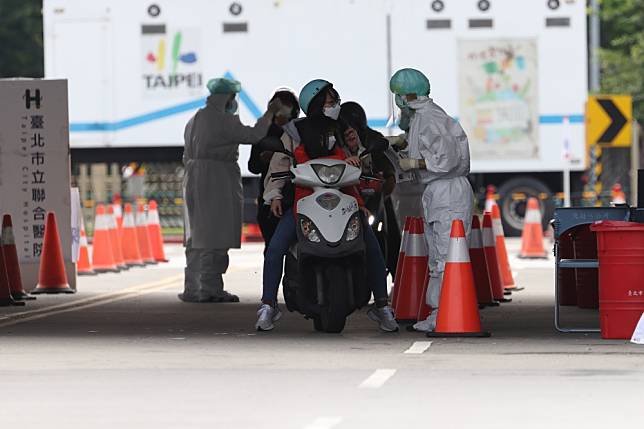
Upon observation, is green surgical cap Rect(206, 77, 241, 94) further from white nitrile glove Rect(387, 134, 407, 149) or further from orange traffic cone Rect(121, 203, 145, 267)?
orange traffic cone Rect(121, 203, 145, 267)

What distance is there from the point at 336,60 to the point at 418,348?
2343 cm

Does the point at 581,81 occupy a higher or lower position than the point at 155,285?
higher

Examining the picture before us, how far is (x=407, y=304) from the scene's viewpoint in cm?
1727

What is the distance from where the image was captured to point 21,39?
56.9 m

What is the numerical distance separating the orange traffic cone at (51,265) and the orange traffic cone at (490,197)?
11858 millimetres

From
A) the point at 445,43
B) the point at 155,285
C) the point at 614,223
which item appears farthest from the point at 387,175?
the point at 445,43

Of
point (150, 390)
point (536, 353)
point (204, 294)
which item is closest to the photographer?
point (150, 390)

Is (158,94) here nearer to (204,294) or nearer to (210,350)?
(204,294)

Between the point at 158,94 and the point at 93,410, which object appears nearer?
the point at 93,410

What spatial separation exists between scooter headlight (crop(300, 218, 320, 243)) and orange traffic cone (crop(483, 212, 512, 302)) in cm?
519

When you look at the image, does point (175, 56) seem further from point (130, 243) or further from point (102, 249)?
point (102, 249)

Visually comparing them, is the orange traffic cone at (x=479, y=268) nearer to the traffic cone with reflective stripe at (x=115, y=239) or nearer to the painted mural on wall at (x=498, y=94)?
the traffic cone with reflective stripe at (x=115, y=239)

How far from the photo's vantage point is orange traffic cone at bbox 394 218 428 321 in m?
17.2

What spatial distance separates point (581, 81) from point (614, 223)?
74.0ft
